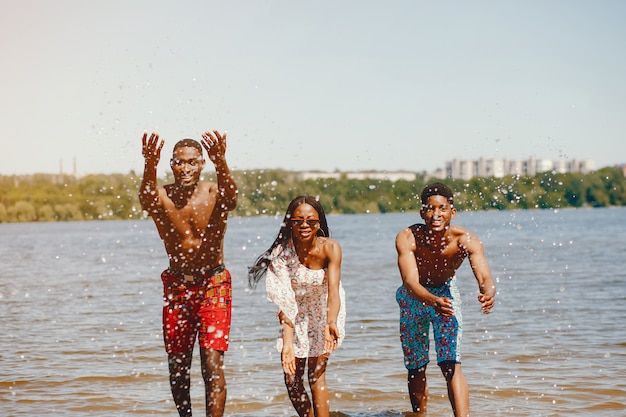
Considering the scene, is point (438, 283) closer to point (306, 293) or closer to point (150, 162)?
point (306, 293)

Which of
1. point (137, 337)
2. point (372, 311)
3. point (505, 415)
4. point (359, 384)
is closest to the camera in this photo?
point (505, 415)

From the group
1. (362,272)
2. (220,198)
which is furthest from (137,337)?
(362,272)

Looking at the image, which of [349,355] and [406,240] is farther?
[349,355]

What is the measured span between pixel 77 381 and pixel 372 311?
6321mm

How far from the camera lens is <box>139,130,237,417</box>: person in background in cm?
605

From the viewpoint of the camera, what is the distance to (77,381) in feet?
29.2

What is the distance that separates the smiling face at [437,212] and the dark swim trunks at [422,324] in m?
0.47

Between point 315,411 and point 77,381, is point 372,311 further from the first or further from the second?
point 315,411

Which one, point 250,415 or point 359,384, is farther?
point 359,384

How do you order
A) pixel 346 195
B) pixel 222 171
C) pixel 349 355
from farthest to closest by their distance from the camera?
pixel 346 195 < pixel 349 355 < pixel 222 171

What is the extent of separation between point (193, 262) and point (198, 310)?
0.33m

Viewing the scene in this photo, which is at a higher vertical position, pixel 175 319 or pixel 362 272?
pixel 175 319

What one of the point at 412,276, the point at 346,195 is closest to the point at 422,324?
the point at 412,276

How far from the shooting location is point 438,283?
633 centimetres
